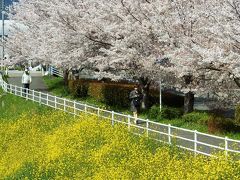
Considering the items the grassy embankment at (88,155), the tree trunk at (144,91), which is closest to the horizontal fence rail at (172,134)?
the grassy embankment at (88,155)

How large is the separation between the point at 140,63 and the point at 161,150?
10.9 metres

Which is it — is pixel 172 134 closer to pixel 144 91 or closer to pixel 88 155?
pixel 88 155

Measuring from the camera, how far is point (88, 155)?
20516 mm

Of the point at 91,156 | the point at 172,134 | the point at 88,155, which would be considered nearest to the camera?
the point at 91,156

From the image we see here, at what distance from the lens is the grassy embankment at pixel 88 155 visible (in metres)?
15.1

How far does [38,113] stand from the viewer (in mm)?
34906

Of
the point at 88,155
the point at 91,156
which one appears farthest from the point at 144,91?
the point at 91,156

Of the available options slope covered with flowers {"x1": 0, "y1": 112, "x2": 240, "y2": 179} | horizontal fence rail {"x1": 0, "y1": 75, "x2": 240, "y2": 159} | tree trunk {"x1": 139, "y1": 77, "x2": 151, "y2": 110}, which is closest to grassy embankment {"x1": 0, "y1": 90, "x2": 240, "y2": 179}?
slope covered with flowers {"x1": 0, "y1": 112, "x2": 240, "y2": 179}

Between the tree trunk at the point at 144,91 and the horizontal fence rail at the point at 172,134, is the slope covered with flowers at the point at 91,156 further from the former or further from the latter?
the tree trunk at the point at 144,91

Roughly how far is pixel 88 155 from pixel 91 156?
487 mm

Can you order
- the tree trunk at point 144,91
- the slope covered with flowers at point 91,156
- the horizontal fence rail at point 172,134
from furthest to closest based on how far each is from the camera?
the tree trunk at point 144,91, the horizontal fence rail at point 172,134, the slope covered with flowers at point 91,156

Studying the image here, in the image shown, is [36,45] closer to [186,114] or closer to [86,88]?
[86,88]

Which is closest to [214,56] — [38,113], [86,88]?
[38,113]

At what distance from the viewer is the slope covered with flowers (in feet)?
49.2
